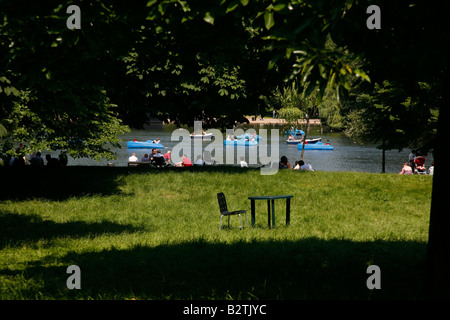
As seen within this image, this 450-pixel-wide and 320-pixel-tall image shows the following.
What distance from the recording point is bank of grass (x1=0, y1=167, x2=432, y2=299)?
6.14m

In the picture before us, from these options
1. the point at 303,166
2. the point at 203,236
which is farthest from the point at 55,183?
the point at 303,166

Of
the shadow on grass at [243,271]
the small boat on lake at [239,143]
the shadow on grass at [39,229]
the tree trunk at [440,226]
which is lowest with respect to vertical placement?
the small boat on lake at [239,143]

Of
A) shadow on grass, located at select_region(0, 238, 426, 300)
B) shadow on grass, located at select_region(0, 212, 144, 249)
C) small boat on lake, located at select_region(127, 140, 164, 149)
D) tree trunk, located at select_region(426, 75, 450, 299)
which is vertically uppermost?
tree trunk, located at select_region(426, 75, 450, 299)

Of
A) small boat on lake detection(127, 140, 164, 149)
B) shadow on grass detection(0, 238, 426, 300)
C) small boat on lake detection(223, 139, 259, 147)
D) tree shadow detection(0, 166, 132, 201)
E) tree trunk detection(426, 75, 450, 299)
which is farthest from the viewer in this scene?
small boat on lake detection(223, 139, 259, 147)

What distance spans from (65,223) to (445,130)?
9490 millimetres

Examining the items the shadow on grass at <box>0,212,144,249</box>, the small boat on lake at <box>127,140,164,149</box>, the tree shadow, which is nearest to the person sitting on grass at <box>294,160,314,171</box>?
the tree shadow

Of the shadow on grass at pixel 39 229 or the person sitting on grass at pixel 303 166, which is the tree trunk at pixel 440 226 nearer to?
the shadow on grass at pixel 39 229

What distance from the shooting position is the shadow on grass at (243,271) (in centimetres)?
579

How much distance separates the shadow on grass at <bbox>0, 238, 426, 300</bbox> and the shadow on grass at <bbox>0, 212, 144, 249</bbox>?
8.58 feet

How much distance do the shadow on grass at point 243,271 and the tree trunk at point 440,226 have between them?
0.25 metres

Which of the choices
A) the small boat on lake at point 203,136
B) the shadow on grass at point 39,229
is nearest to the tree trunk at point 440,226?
the shadow on grass at point 39,229

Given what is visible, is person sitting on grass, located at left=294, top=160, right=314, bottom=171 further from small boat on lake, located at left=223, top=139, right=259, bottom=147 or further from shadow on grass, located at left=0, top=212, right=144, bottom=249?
small boat on lake, located at left=223, top=139, right=259, bottom=147

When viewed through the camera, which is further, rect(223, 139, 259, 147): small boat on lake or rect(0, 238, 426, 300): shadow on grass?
rect(223, 139, 259, 147): small boat on lake
